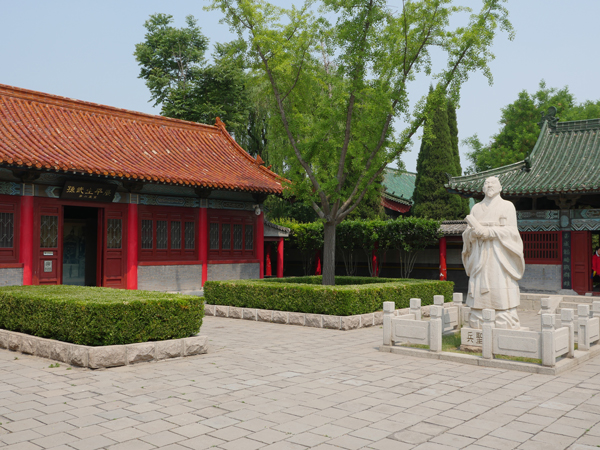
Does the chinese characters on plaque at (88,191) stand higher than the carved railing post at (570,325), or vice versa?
the chinese characters on plaque at (88,191)

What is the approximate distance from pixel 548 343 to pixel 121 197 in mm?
11395

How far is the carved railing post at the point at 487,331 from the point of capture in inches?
304

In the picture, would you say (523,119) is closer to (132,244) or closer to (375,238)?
(375,238)

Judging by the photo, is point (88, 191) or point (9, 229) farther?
point (88, 191)

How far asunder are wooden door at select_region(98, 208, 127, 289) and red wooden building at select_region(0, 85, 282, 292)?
0.03 metres

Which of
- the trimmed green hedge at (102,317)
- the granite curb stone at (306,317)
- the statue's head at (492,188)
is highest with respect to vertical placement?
the statue's head at (492,188)

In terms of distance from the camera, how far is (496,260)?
837cm

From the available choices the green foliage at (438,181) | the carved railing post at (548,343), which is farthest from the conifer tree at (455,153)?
the carved railing post at (548,343)

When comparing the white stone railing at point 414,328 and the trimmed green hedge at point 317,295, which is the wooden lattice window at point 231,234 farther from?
the white stone railing at point 414,328

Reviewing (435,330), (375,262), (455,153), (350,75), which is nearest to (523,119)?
(455,153)

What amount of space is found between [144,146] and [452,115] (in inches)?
829

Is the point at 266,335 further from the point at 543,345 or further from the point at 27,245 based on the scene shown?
the point at 27,245

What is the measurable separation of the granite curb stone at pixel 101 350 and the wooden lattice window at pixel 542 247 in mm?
12606

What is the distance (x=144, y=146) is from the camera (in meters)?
16.2
